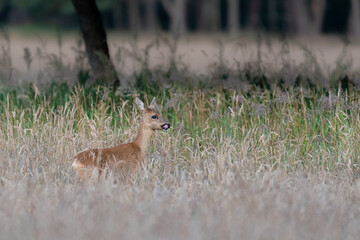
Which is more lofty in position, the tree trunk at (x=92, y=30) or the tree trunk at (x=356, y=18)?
the tree trunk at (x=92, y=30)

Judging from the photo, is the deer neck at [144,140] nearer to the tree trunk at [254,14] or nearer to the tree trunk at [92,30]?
the tree trunk at [92,30]

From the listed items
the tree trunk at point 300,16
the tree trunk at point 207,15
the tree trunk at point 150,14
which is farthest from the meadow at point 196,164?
the tree trunk at point 150,14

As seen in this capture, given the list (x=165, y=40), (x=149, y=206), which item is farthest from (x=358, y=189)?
(x=165, y=40)

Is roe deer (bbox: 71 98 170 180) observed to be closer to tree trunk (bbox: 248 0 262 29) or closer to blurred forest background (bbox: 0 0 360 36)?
blurred forest background (bbox: 0 0 360 36)

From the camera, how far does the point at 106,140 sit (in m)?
8.58

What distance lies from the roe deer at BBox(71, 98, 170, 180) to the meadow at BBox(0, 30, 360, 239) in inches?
5.9

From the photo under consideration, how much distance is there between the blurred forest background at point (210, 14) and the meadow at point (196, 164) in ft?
103

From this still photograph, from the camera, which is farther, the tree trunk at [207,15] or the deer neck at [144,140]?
the tree trunk at [207,15]

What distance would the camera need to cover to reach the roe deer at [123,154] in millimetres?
6883

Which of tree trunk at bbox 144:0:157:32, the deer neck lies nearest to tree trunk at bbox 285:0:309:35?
tree trunk at bbox 144:0:157:32

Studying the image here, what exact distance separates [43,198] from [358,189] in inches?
111

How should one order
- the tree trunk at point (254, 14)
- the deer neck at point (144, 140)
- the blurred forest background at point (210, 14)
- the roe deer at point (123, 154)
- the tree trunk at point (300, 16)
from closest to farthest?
the roe deer at point (123, 154) → the deer neck at point (144, 140) → the tree trunk at point (300, 16) → the blurred forest background at point (210, 14) → the tree trunk at point (254, 14)

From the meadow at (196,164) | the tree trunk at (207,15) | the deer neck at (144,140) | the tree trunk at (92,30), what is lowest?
the tree trunk at (207,15)

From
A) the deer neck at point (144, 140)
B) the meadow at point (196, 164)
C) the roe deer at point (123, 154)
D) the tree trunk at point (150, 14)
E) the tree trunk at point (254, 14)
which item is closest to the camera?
the meadow at point (196, 164)
